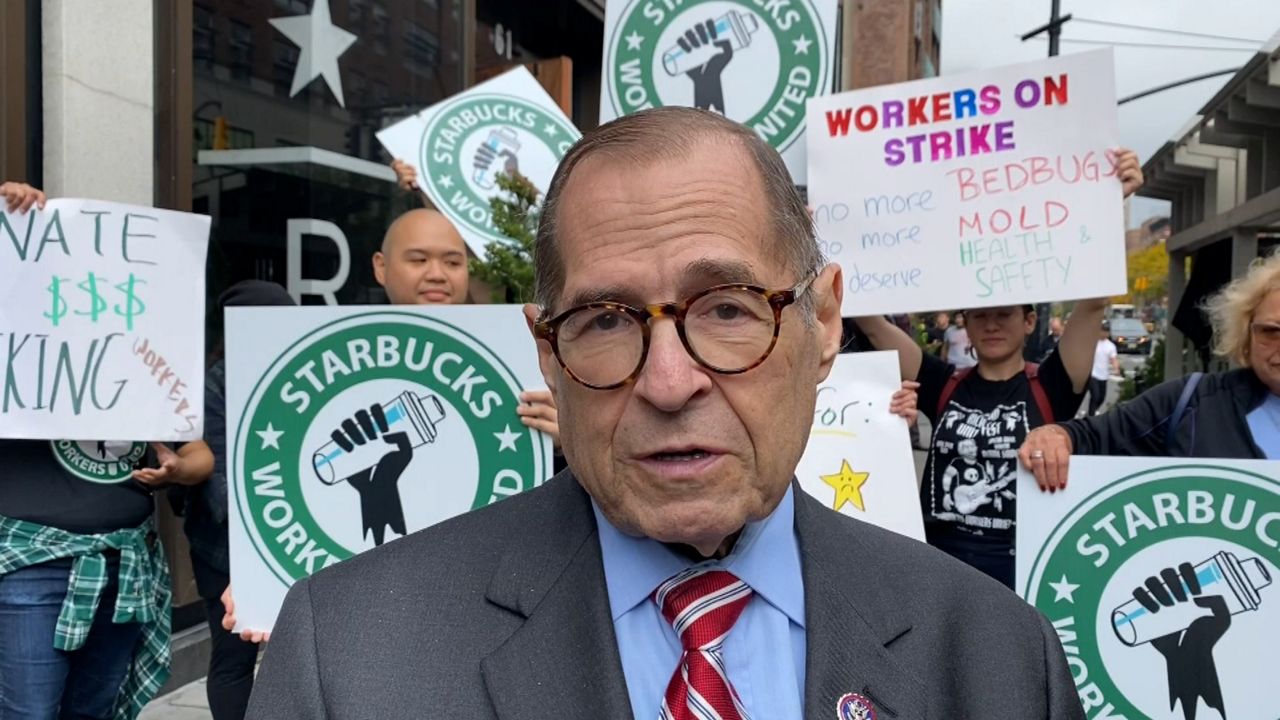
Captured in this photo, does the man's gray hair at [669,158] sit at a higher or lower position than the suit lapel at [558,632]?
higher

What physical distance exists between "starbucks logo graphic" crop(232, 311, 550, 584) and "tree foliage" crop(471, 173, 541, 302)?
1695 mm

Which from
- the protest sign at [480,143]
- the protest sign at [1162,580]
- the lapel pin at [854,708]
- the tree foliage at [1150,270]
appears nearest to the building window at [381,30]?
the protest sign at [480,143]

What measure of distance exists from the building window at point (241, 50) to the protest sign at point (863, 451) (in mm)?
4210

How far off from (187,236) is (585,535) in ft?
6.85

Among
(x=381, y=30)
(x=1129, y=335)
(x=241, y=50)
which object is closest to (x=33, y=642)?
(x=241, y=50)

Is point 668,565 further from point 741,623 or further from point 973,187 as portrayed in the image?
point 973,187

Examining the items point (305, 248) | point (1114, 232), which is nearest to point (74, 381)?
point (1114, 232)

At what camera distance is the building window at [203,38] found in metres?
5.27

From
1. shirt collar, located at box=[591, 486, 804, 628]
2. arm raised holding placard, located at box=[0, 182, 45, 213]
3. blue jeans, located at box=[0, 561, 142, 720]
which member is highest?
arm raised holding placard, located at box=[0, 182, 45, 213]

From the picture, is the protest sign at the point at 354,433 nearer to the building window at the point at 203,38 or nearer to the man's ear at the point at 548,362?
the man's ear at the point at 548,362

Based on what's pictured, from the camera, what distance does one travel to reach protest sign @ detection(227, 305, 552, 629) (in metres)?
2.26

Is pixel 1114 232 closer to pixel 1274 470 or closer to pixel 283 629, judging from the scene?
pixel 1274 470

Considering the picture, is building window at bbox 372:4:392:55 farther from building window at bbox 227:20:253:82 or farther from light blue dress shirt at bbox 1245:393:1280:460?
light blue dress shirt at bbox 1245:393:1280:460

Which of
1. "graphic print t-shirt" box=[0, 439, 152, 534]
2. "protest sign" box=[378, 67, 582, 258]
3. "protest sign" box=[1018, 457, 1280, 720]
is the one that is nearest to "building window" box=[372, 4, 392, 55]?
"protest sign" box=[378, 67, 582, 258]
